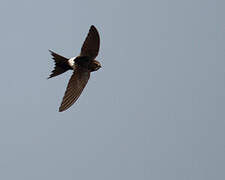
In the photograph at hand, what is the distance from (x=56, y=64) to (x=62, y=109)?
0.94m

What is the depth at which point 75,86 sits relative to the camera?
28.5 ft

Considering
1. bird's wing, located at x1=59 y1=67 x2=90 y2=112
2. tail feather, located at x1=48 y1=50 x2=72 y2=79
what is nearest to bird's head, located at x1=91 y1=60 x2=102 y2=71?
bird's wing, located at x1=59 y1=67 x2=90 y2=112

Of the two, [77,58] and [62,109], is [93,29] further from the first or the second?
[62,109]

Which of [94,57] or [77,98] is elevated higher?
[94,57]

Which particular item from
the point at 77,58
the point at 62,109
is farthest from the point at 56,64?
the point at 62,109

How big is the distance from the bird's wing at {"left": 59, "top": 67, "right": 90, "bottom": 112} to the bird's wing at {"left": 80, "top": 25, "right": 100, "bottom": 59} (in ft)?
0.76

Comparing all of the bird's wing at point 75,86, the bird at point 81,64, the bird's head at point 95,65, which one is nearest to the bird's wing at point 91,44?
the bird at point 81,64

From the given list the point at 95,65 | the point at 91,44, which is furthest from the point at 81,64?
the point at 91,44

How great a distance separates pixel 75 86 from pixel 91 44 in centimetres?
59

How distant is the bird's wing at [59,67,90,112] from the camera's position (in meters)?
8.33

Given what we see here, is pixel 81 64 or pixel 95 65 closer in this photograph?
pixel 81 64

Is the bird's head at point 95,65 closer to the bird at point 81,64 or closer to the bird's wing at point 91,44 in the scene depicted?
the bird at point 81,64

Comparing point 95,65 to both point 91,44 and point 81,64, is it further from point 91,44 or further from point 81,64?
Result: point 91,44

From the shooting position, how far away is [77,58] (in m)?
8.91
